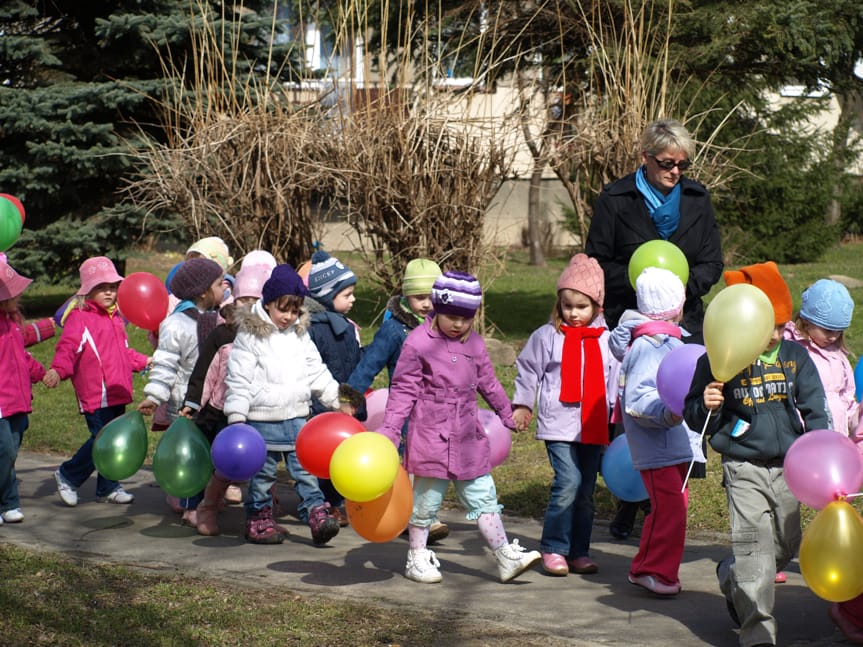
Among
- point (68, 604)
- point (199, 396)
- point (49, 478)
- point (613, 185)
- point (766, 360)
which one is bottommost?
point (49, 478)

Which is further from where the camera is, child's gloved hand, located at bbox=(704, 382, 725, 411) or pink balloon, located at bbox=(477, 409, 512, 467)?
pink balloon, located at bbox=(477, 409, 512, 467)

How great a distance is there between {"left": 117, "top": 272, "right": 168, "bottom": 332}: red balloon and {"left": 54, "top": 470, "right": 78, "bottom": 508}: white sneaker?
1.07 m

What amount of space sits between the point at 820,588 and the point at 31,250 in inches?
541

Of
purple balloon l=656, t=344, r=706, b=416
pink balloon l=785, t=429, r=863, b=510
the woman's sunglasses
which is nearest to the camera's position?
pink balloon l=785, t=429, r=863, b=510

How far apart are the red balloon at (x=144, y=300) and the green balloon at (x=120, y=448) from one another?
106 centimetres

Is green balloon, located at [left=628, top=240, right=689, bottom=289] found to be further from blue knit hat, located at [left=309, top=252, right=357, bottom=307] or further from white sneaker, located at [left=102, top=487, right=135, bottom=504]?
white sneaker, located at [left=102, top=487, right=135, bottom=504]

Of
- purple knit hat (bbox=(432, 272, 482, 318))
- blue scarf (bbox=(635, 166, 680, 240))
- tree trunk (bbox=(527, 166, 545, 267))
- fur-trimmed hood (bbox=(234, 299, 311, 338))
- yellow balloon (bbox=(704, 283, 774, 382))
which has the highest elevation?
blue scarf (bbox=(635, 166, 680, 240))

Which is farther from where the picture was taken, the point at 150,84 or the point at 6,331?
the point at 150,84

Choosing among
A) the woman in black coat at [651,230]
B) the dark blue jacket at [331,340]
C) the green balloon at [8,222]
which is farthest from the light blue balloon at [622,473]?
the green balloon at [8,222]

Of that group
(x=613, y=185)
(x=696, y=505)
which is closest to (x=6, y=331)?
(x=613, y=185)

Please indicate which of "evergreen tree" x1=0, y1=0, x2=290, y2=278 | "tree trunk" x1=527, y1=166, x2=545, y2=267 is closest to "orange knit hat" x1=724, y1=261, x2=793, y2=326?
"evergreen tree" x1=0, y1=0, x2=290, y2=278

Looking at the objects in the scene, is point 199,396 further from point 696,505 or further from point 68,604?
point 696,505

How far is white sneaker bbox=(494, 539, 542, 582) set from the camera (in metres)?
5.67

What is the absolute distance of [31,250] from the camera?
1611 centimetres
